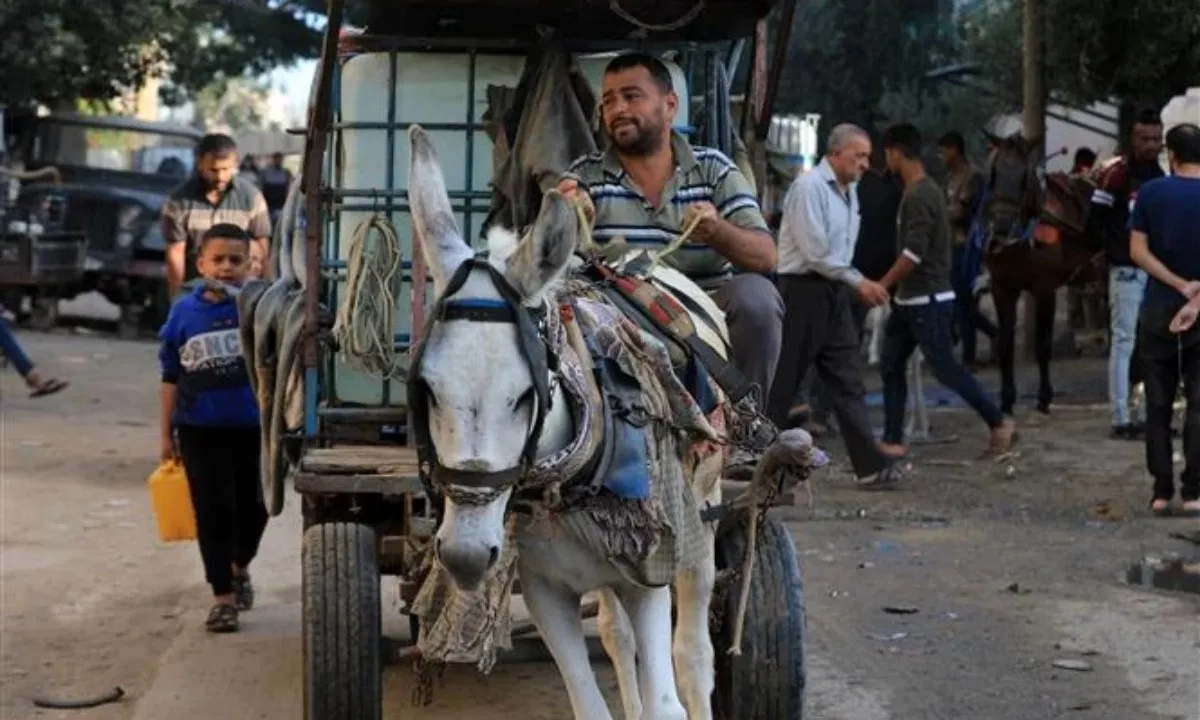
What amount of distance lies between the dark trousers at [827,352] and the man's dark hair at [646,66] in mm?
5896

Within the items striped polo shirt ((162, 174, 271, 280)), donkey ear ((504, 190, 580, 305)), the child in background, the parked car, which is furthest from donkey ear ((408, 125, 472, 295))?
the parked car

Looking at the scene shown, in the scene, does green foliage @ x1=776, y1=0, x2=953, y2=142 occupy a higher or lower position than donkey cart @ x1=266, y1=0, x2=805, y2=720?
higher

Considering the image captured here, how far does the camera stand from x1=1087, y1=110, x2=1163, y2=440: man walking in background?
13562mm

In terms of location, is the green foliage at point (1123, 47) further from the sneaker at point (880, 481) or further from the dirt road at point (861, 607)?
the sneaker at point (880, 481)

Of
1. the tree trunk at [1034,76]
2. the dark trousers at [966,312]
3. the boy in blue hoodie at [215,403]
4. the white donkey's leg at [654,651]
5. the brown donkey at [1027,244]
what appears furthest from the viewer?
the dark trousers at [966,312]

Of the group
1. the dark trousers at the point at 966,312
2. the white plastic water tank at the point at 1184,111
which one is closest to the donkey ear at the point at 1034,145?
the dark trousers at the point at 966,312

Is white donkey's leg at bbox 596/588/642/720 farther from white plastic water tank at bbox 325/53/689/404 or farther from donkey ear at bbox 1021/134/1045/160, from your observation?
donkey ear at bbox 1021/134/1045/160

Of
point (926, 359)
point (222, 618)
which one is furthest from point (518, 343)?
point (926, 359)

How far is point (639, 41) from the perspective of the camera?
23.1ft

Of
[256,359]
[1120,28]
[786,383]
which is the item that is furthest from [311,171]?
[1120,28]

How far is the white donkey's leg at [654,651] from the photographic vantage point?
5250 mm

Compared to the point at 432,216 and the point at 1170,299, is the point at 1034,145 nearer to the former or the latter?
the point at 1170,299

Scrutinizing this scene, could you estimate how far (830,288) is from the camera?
12023mm

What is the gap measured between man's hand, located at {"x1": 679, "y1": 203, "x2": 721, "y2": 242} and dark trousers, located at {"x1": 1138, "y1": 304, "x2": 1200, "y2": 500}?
5616 millimetres
